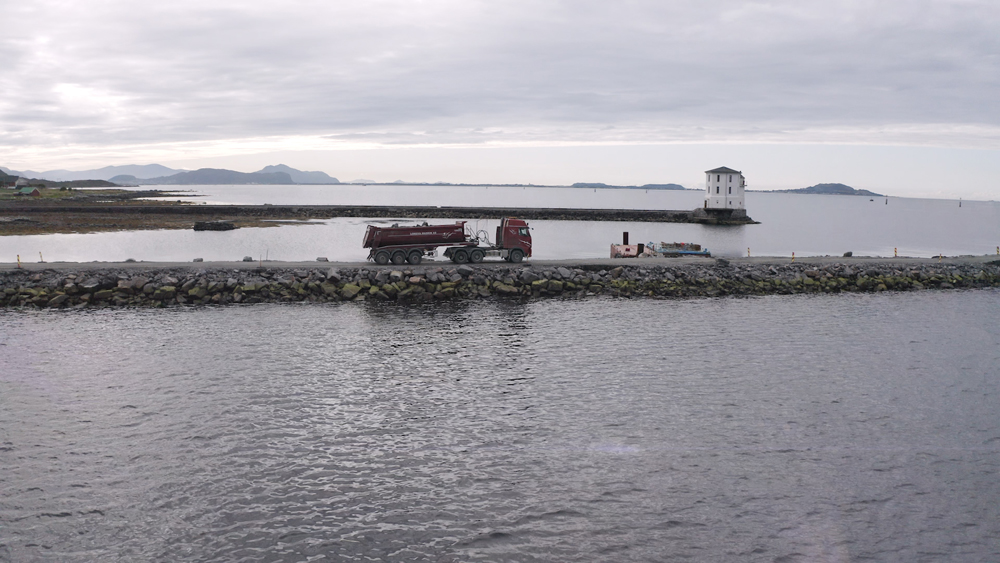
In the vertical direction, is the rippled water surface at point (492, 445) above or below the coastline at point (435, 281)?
below

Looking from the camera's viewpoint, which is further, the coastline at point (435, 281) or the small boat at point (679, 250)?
the small boat at point (679, 250)

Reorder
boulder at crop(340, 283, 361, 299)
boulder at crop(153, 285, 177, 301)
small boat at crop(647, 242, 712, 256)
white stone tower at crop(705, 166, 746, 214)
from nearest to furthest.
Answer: boulder at crop(153, 285, 177, 301) → boulder at crop(340, 283, 361, 299) → small boat at crop(647, 242, 712, 256) → white stone tower at crop(705, 166, 746, 214)

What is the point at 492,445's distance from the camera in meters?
17.4

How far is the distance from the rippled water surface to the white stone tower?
89.9 metres

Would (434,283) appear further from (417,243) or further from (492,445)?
(492,445)

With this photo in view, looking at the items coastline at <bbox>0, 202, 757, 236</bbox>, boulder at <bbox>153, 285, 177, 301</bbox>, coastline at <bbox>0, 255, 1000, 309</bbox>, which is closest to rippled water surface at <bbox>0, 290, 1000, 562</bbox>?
boulder at <bbox>153, 285, 177, 301</bbox>

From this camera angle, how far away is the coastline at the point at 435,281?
37.3 meters

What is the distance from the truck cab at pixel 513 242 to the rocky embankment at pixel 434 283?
1632 millimetres

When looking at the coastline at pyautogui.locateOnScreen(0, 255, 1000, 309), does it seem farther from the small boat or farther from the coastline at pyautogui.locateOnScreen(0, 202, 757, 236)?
the coastline at pyautogui.locateOnScreen(0, 202, 757, 236)

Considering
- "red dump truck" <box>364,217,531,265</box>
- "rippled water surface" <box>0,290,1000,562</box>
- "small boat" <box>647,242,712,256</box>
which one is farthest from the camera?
"small boat" <box>647,242,712,256</box>

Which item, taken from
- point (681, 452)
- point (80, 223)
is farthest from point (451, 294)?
point (80, 223)

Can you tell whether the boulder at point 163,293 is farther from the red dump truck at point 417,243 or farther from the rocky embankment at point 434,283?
the red dump truck at point 417,243

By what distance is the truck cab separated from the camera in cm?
4591

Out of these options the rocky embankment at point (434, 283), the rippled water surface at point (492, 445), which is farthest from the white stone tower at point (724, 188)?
the rippled water surface at point (492, 445)
